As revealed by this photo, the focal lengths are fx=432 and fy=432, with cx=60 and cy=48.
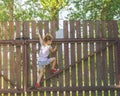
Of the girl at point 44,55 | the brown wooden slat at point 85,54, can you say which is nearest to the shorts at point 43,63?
the girl at point 44,55

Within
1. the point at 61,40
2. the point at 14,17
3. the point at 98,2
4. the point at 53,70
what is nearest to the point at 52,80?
the point at 53,70

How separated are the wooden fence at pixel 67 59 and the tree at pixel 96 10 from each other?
189 inches

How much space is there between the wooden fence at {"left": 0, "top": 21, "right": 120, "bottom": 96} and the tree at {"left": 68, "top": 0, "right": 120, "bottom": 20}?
4813mm

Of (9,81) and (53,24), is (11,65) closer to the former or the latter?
(9,81)

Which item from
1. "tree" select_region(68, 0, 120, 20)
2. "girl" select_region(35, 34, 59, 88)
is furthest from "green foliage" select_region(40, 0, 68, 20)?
"girl" select_region(35, 34, 59, 88)

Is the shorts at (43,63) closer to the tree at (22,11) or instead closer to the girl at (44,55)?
the girl at (44,55)

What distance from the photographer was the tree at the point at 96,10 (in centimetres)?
1681

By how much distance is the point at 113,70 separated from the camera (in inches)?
474

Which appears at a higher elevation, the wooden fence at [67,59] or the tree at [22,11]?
the tree at [22,11]

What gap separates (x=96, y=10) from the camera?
56.7ft

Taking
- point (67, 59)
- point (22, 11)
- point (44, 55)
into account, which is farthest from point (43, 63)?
point (22, 11)

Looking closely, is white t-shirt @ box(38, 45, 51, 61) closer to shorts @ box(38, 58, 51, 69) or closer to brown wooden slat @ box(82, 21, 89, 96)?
shorts @ box(38, 58, 51, 69)

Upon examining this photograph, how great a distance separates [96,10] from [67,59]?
5905 mm

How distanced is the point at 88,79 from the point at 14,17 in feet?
31.5
